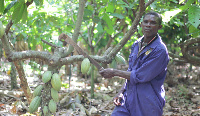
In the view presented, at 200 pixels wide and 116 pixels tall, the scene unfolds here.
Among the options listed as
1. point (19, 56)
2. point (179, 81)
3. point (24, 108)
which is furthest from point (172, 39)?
point (19, 56)

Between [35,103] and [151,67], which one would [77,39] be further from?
[151,67]

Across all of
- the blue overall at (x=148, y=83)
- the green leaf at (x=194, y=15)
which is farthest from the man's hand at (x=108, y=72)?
the green leaf at (x=194, y=15)

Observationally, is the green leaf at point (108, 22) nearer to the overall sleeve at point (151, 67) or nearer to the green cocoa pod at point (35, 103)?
the overall sleeve at point (151, 67)

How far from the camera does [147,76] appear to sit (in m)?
1.52

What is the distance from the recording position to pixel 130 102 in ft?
5.37

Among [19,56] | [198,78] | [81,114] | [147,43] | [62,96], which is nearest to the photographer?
[147,43]

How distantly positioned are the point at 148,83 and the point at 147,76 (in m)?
0.08

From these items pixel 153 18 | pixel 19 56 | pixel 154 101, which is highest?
pixel 153 18

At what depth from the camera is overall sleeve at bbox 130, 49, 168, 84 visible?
4.98ft

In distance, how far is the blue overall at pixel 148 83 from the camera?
1.53 m

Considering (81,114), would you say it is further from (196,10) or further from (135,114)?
(196,10)

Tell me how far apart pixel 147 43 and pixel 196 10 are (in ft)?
1.44

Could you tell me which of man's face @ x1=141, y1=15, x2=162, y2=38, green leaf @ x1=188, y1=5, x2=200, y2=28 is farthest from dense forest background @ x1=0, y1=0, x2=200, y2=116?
man's face @ x1=141, y1=15, x2=162, y2=38

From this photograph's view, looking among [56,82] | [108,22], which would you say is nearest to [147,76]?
[56,82]
